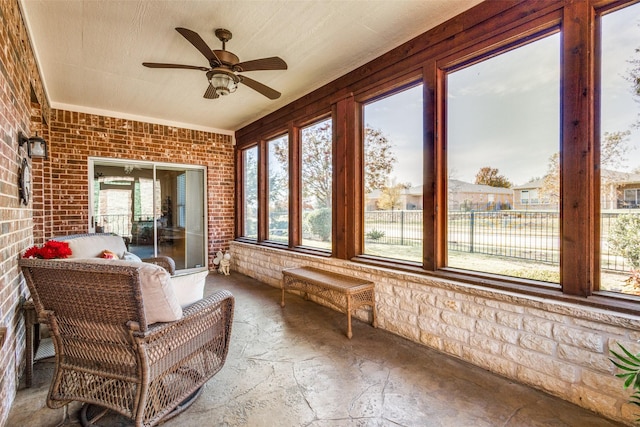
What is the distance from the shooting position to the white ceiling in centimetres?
243

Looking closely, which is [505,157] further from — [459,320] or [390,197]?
[459,320]

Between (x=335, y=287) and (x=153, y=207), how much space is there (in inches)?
157

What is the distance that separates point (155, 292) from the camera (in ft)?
5.26

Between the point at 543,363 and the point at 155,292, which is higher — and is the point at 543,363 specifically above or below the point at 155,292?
below

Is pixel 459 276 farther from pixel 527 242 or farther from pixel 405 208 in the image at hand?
pixel 405 208

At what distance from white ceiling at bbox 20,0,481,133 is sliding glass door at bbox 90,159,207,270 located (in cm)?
135

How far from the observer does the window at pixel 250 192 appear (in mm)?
5676

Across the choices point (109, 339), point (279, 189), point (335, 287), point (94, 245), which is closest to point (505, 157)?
point (335, 287)

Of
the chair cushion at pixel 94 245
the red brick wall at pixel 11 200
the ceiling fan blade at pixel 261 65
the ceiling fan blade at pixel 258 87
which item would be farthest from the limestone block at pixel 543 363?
the chair cushion at pixel 94 245

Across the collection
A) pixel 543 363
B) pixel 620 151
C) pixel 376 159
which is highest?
pixel 376 159

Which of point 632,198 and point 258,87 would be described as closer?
point 632,198

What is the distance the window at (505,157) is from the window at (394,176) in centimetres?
35

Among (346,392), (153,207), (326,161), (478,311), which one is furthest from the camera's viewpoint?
(153,207)

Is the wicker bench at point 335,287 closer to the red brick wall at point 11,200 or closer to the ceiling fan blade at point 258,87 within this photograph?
the ceiling fan blade at point 258,87
